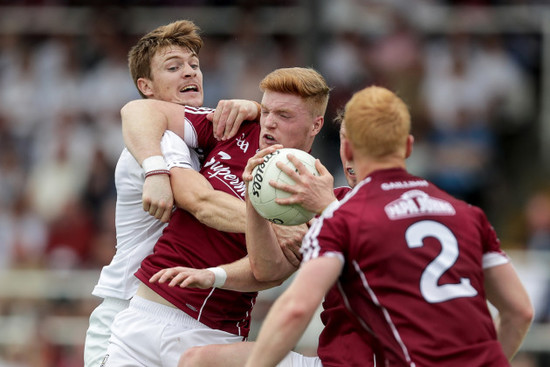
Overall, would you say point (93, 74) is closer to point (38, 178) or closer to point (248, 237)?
point (38, 178)

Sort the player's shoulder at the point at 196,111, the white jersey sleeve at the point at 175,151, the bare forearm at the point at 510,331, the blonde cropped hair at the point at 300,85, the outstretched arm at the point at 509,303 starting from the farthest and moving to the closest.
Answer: the player's shoulder at the point at 196,111 → the white jersey sleeve at the point at 175,151 → the blonde cropped hair at the point at 300,85 → the bare forearm at the point at 510,331 → the outstretched arm at the point at 509,303

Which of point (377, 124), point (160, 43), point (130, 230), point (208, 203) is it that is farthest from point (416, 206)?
point (160, 43)

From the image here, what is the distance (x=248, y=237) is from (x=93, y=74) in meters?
9.03

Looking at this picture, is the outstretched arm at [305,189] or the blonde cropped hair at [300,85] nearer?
the outstretched arm at [305,189]

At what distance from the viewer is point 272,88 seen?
5574 millimetres

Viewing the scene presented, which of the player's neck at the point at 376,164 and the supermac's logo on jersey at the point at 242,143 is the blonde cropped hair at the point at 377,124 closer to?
the player's neck at the point at 376,164

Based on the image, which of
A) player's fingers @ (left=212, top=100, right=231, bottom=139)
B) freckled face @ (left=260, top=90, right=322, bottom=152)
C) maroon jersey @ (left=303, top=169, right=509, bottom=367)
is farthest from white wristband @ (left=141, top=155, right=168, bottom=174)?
maroon jersey @ (left=303, top=169, right=509, bottom=367)

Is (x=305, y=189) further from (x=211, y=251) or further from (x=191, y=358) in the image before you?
(x=191, y=358)

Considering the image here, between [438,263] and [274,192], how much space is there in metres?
0.93

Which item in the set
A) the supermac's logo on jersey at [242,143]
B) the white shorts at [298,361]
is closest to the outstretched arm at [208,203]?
the supermac's logo on jersey at [242,143]

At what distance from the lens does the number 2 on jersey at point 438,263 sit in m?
4.41

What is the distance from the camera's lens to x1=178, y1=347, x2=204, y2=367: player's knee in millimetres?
5340

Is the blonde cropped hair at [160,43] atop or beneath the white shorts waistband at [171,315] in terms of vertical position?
atop

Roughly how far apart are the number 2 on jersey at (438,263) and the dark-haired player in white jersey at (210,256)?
46.5 inches
